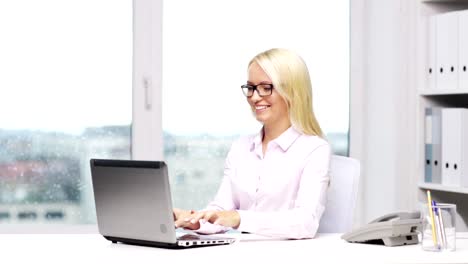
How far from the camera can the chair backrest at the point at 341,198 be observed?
279 cm

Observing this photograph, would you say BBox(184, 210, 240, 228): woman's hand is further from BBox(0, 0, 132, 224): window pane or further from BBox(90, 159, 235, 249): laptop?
BBox(0, 0, 132, 224): window pane

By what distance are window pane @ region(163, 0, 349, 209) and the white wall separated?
0.34 ft

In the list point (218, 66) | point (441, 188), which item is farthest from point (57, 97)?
point (441, 188)

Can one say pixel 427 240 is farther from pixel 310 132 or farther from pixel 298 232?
pixel 310 132

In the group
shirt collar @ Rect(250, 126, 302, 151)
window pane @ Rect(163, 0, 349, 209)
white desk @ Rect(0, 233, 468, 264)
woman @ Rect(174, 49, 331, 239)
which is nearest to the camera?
white desk @ Rect(0, 233, 468, 264)

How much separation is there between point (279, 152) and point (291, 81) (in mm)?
243

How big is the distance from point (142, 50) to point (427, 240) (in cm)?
206

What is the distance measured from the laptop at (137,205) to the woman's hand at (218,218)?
2.0 inches

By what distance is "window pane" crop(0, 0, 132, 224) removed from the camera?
12.9ft

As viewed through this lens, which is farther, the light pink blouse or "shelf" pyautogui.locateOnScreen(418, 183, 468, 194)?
"shelf" pyautogui.locateOnScreen(418, 183, 468, 194)

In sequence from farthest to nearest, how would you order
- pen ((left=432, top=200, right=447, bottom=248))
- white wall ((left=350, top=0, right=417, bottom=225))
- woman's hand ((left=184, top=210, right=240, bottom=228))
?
white wall ((left=350, top=0, right=417, bottom=225)) < woman's hand ((left=184, top=210, right=240, bottom=228)) < pen ((left=432, top=200, right=447, bottom=248))

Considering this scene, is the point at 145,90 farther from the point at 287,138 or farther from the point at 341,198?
the point at 341,198

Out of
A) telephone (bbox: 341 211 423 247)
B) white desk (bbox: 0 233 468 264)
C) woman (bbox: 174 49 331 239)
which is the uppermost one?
woman (bbox: 174 49 331 239)

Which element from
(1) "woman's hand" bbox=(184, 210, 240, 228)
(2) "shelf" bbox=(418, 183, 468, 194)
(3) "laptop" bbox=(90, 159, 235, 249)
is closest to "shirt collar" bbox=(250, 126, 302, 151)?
(1) "woman's hand" bbox=(184, 210, 240, 228)
